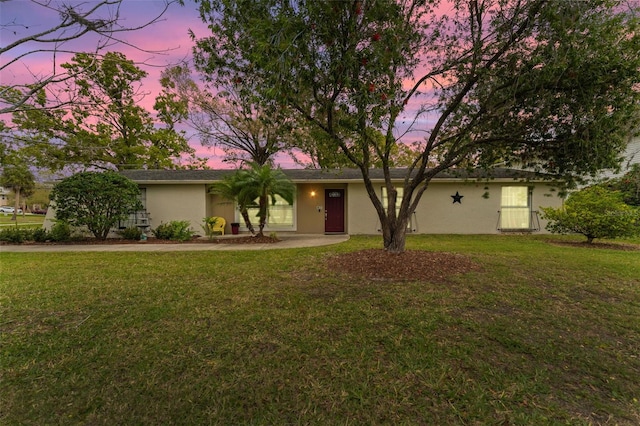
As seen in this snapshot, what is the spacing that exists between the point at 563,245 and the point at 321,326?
1008 centimetres

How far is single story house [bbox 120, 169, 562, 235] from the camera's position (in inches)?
505

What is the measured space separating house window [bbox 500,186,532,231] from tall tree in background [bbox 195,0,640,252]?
765 cm

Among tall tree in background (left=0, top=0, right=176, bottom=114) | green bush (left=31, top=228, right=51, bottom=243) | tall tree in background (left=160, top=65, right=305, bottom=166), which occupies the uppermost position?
tall tree in background (left=160, top=65, right=305, bottom=166)

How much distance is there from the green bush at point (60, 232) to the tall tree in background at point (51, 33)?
10342 mm

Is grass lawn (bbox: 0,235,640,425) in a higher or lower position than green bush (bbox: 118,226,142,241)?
→ lower

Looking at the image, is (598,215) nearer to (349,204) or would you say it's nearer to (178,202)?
(349,204)

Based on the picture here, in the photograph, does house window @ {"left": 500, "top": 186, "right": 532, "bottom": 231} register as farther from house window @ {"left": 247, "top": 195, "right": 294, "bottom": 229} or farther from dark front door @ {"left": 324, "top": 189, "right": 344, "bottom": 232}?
house window @ {"left": 247, "top": 195, "right": 294, "bottom": 229}

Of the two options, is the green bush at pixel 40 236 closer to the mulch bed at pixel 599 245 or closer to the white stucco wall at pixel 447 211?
the white stucco wall at pixel 447 211

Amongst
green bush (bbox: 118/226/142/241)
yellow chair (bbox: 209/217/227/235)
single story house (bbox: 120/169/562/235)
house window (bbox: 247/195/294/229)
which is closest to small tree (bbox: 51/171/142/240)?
green bush (bbox: 118/226/142/241)

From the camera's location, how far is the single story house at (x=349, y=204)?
12836mm

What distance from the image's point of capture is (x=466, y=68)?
230 inches

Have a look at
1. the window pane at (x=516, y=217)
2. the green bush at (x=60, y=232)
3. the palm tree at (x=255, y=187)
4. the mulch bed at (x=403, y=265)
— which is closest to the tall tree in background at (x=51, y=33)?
the mulch bed at (x=403, y=265)

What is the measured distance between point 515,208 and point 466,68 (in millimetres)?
9651

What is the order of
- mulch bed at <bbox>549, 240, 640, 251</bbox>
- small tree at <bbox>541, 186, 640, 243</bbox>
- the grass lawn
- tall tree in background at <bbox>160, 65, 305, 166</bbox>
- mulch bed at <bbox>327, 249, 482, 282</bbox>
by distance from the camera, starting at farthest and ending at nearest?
tall tree in background at <bbox>160, 65, 305, 166</bbox> → mulch bed at <bbox>549, 240, 640, 251</bbox> → small tree at <bbox>541, 186, 640, 243</bbox> → mulch bed at <bbox>327, 249, 482, 282</bbox> → the grass lawn
